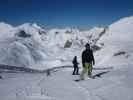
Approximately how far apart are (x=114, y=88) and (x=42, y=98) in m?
2.60

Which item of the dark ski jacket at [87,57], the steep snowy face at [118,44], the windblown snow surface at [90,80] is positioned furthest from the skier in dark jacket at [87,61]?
the steep snowy face at [118,44]

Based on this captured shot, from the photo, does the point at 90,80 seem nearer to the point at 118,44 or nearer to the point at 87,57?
the point at 87,57

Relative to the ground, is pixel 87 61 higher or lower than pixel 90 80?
higher

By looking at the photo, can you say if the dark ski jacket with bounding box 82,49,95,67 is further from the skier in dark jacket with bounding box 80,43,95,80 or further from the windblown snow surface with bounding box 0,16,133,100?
Result: the windblown snow surface with bounding box 0,16,133,100

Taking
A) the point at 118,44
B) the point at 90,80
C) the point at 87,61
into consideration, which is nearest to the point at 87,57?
the point at 87,61

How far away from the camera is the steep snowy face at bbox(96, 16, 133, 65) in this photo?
59.0m

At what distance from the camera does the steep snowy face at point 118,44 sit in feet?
194

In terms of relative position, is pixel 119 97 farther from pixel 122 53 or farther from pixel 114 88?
pixel 122 53

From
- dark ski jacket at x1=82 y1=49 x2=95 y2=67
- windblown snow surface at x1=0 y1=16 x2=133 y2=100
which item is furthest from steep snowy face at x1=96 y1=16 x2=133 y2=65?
dark ski jacket at x1=82 y1=49 x2=95 y2=67

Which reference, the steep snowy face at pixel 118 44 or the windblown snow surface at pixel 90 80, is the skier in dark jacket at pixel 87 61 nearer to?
the windblown snow surface at pixel 90 80

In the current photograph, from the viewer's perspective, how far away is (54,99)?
22.9ft

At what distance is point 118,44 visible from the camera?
7212 centimetres

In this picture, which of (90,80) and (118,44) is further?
(118,44)

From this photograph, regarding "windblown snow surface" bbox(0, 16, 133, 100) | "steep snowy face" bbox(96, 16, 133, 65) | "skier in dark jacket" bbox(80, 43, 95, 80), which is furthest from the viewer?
"steep snowy face" bbox(96, 16, 133, 65)
